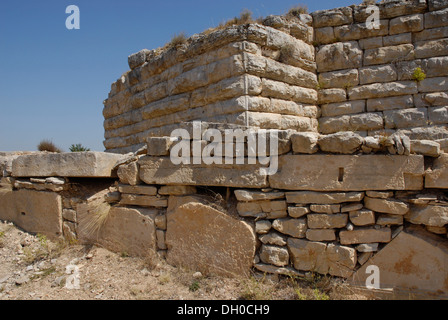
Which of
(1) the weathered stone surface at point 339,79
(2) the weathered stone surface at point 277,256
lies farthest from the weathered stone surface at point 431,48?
(2) the weathered stone surface at point 277,256

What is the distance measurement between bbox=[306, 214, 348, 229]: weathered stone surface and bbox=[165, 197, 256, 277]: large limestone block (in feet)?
1.98

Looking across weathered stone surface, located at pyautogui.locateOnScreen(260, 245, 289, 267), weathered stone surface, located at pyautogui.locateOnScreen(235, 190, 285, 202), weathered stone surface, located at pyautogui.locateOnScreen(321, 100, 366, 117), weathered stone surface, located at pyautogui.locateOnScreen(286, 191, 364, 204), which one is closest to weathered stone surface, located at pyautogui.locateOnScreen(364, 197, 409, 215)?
weathered stone surface, located at pyautogui.locateOnScreen(286, 191, 364, 204)

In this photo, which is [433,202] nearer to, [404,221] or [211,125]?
[404,221]

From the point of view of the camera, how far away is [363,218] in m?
2.68

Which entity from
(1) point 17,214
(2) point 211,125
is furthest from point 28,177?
(2) point 211,125

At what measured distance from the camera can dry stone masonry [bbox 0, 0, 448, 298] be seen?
104 inches

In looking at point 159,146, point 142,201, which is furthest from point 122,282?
point 159,146

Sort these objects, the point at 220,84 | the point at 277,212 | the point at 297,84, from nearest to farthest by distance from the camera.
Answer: the point at 277,212 < the point at 220,84 < the point at 297,84

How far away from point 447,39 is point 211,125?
535cm

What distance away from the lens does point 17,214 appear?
15.5 ft

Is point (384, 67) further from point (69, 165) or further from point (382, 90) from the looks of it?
point (69, 165)

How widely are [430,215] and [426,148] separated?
1.94 ft

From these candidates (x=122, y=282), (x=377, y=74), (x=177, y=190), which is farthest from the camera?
(x=377, y=74)

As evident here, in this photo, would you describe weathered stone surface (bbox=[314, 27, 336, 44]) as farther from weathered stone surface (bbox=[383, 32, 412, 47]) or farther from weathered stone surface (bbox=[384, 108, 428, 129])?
weathered stone surface (bbox=[384, 108, 428, 129])
